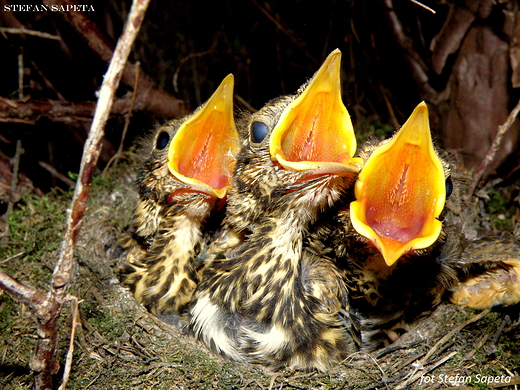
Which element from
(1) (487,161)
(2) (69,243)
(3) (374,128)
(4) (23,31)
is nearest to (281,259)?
(2) (69,243)

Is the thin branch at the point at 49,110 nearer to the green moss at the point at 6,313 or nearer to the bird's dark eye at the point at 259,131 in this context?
the green moss at the point at 6,313

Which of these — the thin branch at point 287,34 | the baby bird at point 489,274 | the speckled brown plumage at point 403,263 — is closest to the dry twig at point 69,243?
the speckled brown plumage at point 403,263

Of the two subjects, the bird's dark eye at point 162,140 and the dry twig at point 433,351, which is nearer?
the dry twig at point 433,351

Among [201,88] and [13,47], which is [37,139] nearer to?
[13,47]

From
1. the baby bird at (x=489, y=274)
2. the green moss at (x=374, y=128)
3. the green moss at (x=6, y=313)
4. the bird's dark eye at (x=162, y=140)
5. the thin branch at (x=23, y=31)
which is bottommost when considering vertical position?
the green moss at (x=6, y=313)

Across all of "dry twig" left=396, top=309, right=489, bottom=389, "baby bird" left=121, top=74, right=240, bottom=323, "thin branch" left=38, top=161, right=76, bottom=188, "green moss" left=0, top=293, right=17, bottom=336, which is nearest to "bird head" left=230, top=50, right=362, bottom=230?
"baby bird" left=121, top=74, right=240, bottom=323

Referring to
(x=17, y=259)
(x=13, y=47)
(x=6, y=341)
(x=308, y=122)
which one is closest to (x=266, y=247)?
(x=308, y=122)

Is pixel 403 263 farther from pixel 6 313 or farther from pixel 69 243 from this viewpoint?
pixel 6 313
